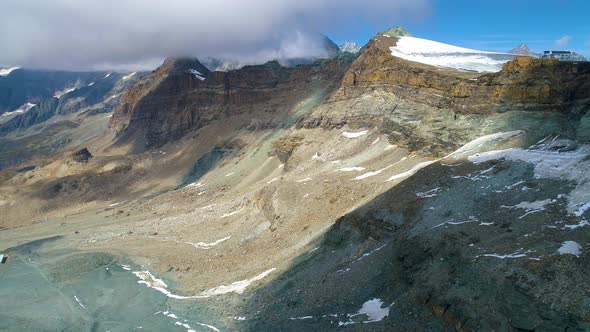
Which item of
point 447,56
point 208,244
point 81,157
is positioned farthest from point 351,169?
point 81,157

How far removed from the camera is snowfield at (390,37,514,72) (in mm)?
74688

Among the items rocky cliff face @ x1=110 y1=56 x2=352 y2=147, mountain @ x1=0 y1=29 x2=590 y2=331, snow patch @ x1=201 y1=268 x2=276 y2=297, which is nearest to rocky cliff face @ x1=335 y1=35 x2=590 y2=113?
mountain @ x1=0 y1=29 x2=590 y2=331

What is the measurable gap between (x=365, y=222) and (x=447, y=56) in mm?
53379

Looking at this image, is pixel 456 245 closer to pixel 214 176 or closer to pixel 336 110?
pixel 336 110

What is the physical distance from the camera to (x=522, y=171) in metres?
34.2

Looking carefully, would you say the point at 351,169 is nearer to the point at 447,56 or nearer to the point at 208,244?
the point at 208,244

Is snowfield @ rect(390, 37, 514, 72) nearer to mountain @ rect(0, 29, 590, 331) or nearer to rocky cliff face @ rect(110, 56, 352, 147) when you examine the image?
mountain @ rect(0, 29, 590, 331)

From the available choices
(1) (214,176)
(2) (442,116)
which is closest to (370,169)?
(2) (442,116)

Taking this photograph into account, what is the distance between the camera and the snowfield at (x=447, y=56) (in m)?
74.7

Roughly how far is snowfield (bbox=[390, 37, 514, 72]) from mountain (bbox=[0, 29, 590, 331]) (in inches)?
27.9

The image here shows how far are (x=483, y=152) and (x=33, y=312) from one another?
137ft

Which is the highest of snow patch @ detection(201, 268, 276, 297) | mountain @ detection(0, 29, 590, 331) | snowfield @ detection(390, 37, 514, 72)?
snowfield @ detection(390, 37, 514, 72)

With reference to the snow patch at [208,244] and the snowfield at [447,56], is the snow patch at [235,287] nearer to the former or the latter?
the snow patch at [208,244]

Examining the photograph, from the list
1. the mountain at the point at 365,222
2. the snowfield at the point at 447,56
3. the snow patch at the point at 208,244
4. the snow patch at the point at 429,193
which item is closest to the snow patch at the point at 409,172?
the mountain at the point at 365,222
